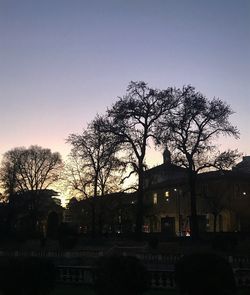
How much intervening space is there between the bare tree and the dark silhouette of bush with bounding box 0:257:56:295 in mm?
A: 58709

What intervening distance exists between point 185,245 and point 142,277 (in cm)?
2917

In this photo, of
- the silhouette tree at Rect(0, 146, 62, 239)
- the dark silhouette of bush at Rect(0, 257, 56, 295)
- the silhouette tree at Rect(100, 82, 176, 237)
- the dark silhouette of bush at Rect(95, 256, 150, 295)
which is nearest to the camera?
the dark silhouette of bush at Rect(95, 256, 150, 295)

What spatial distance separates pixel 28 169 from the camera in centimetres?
7394

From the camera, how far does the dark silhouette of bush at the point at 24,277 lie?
1566 cm

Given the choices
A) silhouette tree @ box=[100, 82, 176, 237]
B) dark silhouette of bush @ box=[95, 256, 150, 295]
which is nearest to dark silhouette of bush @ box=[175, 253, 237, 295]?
dark silhouette of bush @ box=[95, 256, 150, 295]

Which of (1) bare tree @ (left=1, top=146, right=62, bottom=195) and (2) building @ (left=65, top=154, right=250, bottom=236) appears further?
(1) bare tree @ (left=1, top=146, right=62, bottom=195)

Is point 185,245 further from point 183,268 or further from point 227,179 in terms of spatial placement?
point 183,268

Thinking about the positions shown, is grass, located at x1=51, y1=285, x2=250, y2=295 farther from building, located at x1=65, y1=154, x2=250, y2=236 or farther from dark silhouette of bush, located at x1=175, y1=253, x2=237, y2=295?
building, located at x1=65, y1=154, x2=250, y2=236

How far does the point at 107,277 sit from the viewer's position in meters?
14.4

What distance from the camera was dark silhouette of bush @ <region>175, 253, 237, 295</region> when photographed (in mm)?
14492

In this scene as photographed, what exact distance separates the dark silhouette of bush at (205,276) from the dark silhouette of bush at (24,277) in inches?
175

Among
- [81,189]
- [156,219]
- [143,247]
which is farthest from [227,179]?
[143,247]

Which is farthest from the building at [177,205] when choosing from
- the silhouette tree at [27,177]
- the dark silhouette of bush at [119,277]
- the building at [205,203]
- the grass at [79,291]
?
the dark silhouette of bush at [119,277]

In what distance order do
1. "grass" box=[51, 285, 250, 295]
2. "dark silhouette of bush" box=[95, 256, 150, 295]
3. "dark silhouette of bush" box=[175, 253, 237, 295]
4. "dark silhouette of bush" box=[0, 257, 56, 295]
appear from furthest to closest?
"grass" box=[51, 285, 250, 295] → "dark silhouette of bush" box=[0, 257, 56, 295] → "dark silhouette of bush" box=[175, 253, 237, 295] → "dark silhouette of bush" box=[95, 256, 150, 295]
